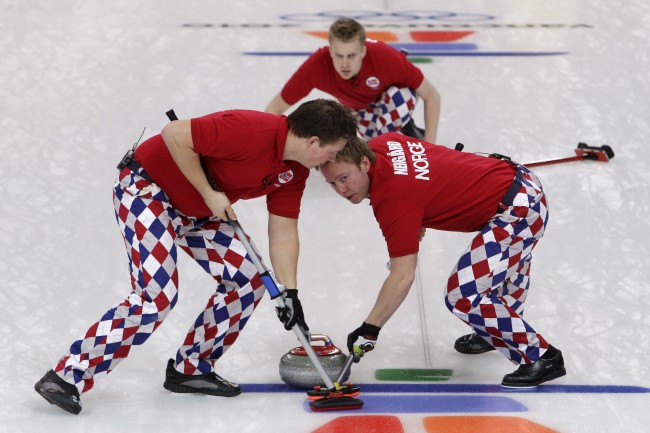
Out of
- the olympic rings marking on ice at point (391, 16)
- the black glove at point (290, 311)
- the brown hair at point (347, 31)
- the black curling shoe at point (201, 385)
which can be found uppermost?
the brown hair at point (347, 31)

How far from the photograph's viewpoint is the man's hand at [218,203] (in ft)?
13.0

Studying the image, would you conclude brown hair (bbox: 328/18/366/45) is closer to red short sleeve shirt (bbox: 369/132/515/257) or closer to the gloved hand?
red short sleeve shirt (bbox: 369/132/515/257)

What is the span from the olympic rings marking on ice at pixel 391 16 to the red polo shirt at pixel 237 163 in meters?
4.34

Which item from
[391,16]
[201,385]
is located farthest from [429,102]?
[391,16]

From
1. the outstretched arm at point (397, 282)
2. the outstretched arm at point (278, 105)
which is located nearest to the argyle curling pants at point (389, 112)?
the outstretched arm at point (278, 105)

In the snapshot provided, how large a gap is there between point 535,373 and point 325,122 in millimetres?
1362

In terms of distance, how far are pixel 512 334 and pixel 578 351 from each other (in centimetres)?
56

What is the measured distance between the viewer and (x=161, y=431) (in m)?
3.96

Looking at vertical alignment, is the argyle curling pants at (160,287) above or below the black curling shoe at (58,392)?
above

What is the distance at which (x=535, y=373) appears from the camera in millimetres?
4285

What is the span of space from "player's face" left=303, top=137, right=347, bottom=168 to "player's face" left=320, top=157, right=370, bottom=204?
0.05m

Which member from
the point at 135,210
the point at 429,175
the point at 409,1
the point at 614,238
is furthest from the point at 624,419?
the point at 409,1

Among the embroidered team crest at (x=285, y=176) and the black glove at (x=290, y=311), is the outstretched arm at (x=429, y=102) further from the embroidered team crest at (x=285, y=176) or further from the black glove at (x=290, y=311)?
the black glove at (x=290, y=311)

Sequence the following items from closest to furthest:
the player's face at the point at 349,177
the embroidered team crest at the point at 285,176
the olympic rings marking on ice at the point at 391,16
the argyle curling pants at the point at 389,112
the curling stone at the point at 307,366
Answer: the player's face at the point at 349,177
the embroidered team crest at the point at 285,176
the curling stone at the point at 307,366
the argyle curling pants at the point at 389,112
the olympic rings marking on ice at the point at 391,16
